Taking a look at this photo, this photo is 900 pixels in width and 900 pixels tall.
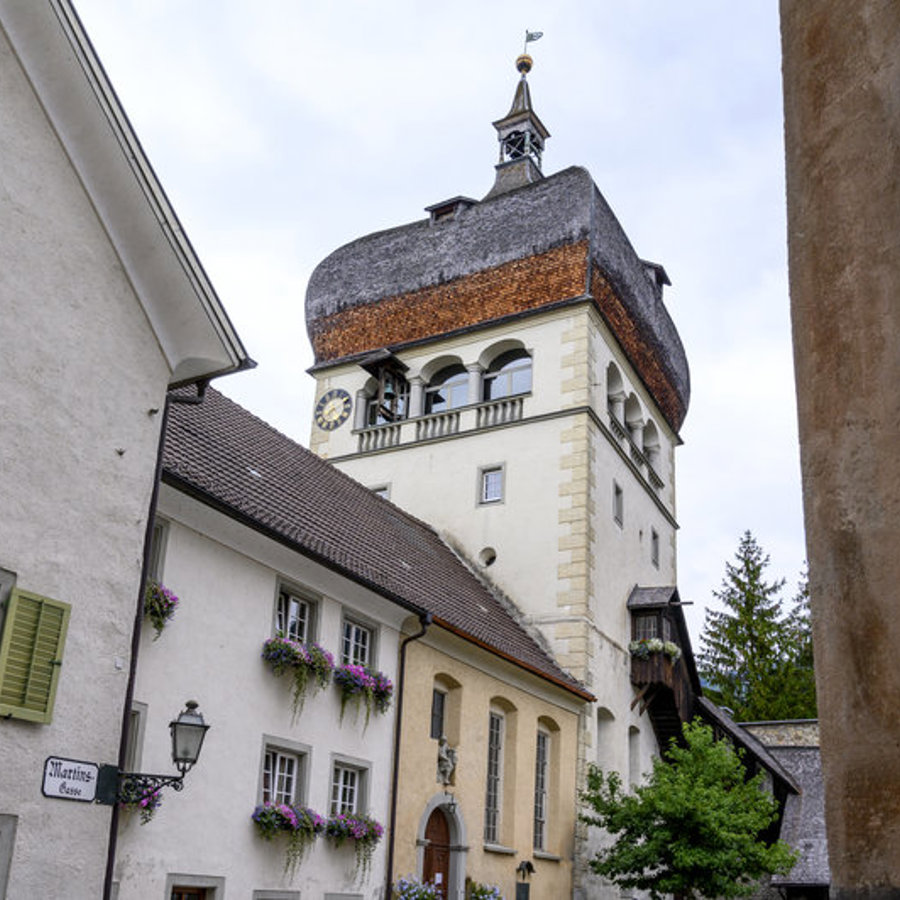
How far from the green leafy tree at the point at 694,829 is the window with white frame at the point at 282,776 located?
7.45 meters

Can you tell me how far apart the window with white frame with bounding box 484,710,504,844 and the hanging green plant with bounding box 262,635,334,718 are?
5550 millimetres

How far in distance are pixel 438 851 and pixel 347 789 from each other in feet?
9.96

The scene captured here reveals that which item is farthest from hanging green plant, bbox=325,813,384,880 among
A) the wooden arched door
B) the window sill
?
the window sill

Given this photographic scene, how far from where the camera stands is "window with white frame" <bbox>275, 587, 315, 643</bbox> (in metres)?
14.2

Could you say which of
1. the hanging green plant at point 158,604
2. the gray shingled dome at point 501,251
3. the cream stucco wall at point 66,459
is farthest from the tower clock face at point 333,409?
the cream stucco wall at point 66,459

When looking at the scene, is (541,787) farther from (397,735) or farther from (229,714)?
(229,714)

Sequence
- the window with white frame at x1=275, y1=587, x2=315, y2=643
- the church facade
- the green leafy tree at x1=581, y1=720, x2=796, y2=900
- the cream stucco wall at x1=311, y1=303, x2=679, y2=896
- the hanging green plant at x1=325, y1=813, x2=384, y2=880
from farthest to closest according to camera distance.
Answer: the church facade < the cream stucco wall at x1=311, y1=303, x2=679, y2=896 < the green leafy tree at x1=581, y1=720, x2=796, y2=900 < the window with white frame at x1=275, y1=587, x2=315, y2=643 < the hanging green plant at x1=325, y1=813, x2=384, y2=880

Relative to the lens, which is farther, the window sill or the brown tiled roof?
the window sill

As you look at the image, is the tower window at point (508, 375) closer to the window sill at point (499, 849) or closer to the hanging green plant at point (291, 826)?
the window sill at point (499, 849)

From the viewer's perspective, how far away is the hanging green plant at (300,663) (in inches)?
527

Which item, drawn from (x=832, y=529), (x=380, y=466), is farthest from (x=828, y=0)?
(x=380, y=466)

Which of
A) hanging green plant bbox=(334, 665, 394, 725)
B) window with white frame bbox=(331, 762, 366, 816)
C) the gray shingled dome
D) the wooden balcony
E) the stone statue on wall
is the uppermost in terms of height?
the gray shingled dome

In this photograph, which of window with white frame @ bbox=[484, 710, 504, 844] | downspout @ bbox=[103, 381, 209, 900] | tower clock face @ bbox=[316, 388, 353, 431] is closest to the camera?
downspout @ bbox=[103, 381, 209, 900]

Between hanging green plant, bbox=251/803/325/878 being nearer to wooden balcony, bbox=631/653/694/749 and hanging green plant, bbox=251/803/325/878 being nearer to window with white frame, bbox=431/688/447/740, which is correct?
A: window with white frame, bbox=431/688/447/740
